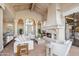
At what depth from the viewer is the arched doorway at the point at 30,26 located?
161 cm

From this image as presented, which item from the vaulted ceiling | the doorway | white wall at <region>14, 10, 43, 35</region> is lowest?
the doorway

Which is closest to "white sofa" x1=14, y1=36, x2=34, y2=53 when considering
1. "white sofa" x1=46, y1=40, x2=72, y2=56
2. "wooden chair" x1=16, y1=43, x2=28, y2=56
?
"wooden chair" x1=16, y1=43, x2=28, y2=56

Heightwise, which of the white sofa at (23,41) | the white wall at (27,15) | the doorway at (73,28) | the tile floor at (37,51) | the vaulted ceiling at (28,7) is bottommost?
the tile floor at (37,51)

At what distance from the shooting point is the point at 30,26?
5.35ft

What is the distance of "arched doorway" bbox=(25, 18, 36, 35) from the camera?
1.61m

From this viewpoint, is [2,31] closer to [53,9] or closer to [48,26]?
[48,26]

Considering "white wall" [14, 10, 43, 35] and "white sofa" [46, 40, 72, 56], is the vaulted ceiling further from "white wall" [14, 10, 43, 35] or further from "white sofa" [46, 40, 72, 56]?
A: "white sofa" [46, 40, 72, 56]

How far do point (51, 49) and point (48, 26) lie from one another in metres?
0.28

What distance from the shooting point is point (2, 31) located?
1.58 metres

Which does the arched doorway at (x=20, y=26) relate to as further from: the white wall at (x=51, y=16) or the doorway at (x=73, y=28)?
the doorway at (x=73, y=28)

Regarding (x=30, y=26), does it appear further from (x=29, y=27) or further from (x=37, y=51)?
(x=37, y=51)

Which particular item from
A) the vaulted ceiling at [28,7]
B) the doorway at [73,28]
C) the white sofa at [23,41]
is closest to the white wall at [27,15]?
the vaulted ceiling at [28,7]

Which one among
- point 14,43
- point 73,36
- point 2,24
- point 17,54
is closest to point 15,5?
point 2,24

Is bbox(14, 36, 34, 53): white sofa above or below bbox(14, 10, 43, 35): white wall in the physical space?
below
